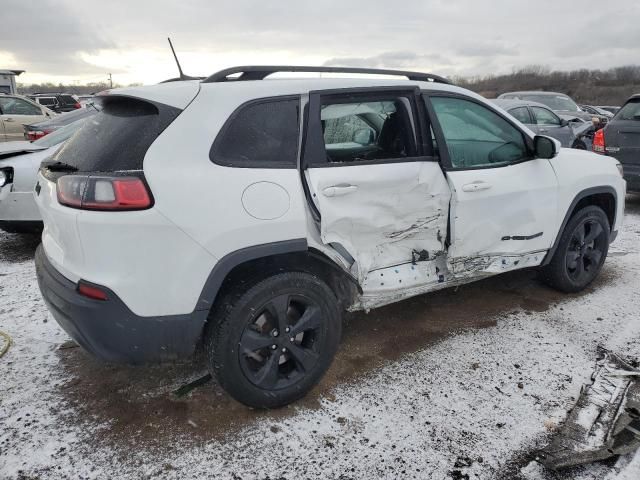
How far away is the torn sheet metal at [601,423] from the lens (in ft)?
7.77

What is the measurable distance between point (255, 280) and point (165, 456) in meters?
0.97

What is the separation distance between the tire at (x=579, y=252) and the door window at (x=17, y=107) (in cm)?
1299

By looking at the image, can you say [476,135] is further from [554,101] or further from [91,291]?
[554,101]

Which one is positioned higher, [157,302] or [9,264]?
[157,302]

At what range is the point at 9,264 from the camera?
5.07 metres

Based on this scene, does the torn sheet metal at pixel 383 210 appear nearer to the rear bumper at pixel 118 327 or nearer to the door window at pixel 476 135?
the door window at pixel 476 135

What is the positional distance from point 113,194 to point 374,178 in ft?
4.67

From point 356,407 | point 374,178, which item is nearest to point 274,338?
point 356,407

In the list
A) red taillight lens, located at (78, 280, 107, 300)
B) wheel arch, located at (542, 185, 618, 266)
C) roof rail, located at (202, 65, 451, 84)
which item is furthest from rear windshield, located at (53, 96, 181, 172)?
wheel arch, located at (542, 185, 618, 266)

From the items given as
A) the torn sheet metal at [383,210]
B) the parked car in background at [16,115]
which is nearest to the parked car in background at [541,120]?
the torn sheet metal at [383,210]

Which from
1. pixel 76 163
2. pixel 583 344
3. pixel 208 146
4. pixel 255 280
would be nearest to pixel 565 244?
pixel 583 344

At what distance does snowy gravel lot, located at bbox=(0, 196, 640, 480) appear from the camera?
92.0 inches

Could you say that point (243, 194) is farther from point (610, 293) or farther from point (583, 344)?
point (610, 293)

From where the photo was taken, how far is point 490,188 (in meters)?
3.33
